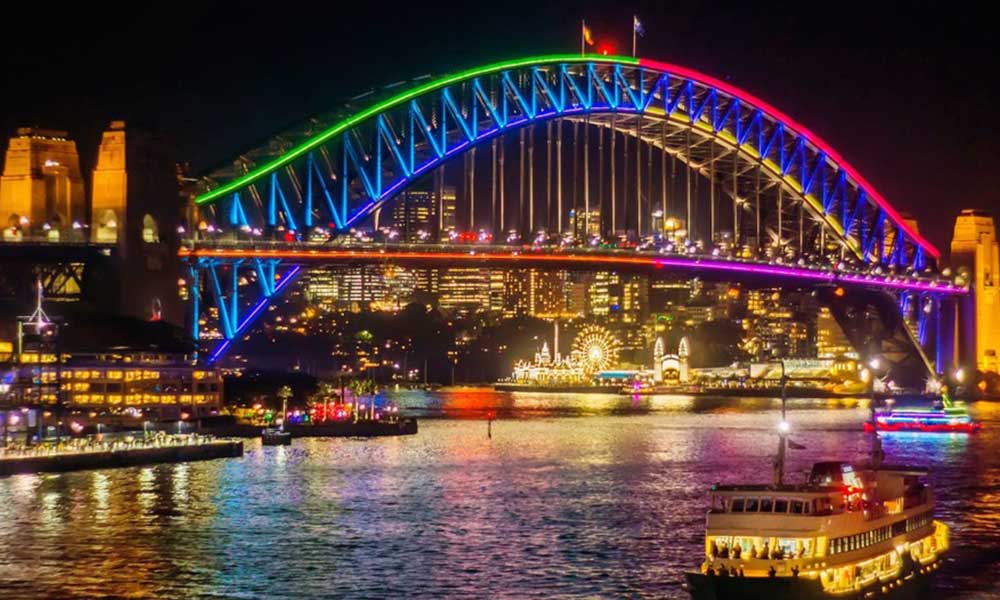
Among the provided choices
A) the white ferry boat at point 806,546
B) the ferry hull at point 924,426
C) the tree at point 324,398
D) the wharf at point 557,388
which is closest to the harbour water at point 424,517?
the white ferry boat at point 806,546

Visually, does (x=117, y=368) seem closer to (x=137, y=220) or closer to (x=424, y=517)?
(x=137, y=220)

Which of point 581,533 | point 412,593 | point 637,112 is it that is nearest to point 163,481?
point 581,533

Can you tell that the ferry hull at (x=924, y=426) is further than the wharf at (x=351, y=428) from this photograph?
Yes

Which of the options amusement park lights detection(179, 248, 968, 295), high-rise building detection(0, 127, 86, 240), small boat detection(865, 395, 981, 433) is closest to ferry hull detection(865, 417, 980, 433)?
small boat detection(865, 395, 981, 433)

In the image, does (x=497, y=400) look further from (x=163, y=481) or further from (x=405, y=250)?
(x=163, y=481)

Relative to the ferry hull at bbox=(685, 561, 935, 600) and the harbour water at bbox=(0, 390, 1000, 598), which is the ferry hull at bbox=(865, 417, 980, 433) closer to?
the harbour water at bbox=(0, 390, 1000, 598)

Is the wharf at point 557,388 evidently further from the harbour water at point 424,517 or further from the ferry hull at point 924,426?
the harbour water at point 424,517
